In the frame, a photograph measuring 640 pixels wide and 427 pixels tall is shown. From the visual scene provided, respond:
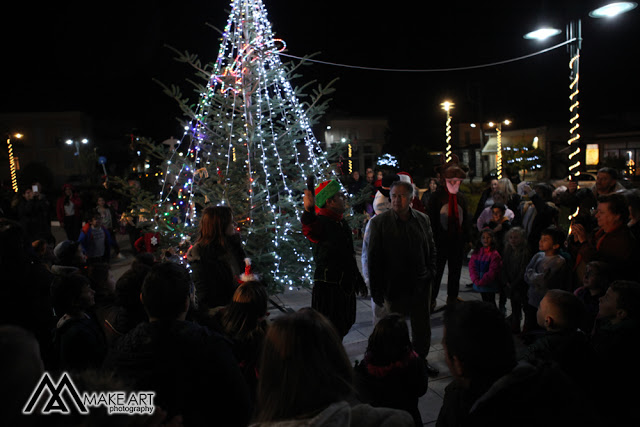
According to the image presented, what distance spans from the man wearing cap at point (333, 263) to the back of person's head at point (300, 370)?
8.35 ft

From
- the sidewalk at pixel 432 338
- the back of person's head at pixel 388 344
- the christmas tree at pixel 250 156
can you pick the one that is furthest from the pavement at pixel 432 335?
the back of person's head at pixel 388 344

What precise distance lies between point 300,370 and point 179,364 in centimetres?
81

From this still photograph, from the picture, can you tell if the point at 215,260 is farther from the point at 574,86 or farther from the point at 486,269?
the point at 574,86

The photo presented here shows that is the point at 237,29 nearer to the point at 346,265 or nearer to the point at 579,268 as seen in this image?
the point at 346,265

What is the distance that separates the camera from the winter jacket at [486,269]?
569 centimetres

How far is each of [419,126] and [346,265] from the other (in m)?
44.0

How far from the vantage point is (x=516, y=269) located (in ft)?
17.8

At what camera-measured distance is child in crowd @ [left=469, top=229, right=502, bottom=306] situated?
5.70 m

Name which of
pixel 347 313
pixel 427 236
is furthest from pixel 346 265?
pixel 427 236

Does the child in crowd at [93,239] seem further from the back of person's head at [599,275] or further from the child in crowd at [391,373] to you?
the back of person's head at [599,275]

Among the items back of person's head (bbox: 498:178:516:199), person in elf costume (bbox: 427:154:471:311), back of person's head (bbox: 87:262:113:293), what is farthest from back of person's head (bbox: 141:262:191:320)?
back of person's head (bbox: 498:178:516:199)

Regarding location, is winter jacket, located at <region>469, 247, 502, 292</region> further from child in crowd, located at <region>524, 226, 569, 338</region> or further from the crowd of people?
child in crowd, located at <region>524, 226, 569, 338</region>

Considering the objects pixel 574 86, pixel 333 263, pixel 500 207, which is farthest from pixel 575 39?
pixel 333 263

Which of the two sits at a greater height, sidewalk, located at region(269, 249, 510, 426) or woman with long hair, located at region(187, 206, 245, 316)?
woman with long hair, located at region(187, 206, 245, 316)
